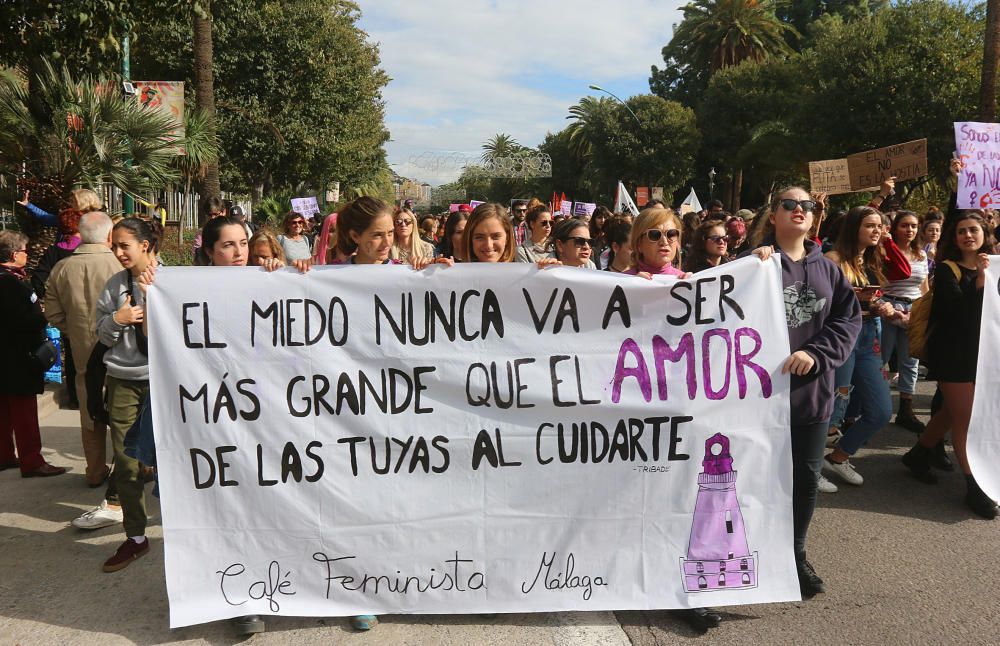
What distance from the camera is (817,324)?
3424 mm

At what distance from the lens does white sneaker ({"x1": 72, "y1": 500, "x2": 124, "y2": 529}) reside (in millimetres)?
4238

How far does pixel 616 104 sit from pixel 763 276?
5266 cm

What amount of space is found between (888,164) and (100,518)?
317 inches

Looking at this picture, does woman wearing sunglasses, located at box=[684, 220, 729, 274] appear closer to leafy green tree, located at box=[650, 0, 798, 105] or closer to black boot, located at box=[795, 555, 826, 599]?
black boot, located at box=[795, 555, 826, 599]

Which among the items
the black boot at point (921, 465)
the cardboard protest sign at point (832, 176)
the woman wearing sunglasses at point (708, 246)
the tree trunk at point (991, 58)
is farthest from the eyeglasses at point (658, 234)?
the tree trunk at point (991, 58)

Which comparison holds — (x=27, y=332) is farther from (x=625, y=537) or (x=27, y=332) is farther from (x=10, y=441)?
(x=625, y=537)

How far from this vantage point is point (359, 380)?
3.28m

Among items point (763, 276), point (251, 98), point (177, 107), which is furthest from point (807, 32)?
point (763, 276)

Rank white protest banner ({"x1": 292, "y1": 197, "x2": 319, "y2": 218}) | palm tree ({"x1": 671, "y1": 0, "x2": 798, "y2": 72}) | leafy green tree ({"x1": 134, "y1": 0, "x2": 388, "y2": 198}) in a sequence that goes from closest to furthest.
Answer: white protest banner ({"x1": 292, "y1": 197, "x2": 319, "y2": 218}) → leafy green tree ({"x1": 134, "y1": 0, "x2": 388, "y2": 198}) → palm tree ({"x1": 671, "y1": 0, "x2": 798, "y2": 72})

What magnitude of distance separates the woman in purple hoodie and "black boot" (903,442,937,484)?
1941 millimetres

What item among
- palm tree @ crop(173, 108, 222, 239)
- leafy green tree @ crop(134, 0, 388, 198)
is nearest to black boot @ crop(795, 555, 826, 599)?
palm tree @ crop(173, 108, 222, 239)

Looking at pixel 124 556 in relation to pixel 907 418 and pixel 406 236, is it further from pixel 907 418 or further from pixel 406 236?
pixel 907 418

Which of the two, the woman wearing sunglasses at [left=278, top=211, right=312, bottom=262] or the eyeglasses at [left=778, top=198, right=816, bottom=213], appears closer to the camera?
the eyeglasses at [left=778, top=198, right=816, bottom=213]

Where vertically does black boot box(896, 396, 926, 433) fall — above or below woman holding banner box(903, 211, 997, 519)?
below
